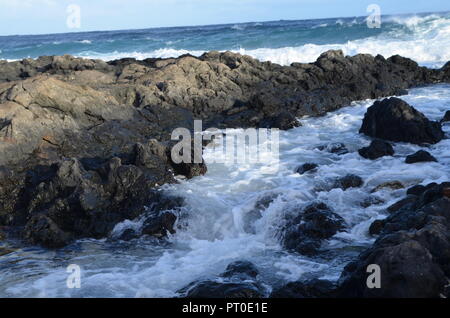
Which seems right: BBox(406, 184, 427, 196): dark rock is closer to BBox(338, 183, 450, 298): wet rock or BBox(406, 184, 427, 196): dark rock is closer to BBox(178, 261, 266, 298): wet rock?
BBox(338, 183, 450, 298): wet rock

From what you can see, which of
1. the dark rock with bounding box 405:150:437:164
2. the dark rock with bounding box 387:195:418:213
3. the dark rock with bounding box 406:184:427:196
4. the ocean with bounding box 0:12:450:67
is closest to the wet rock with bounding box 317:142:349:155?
the dark rock with bounding box 405:150:437:164

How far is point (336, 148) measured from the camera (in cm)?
1213

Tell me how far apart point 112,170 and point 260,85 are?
9029mm

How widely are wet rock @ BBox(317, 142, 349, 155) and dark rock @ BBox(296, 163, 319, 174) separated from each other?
149 centimetres

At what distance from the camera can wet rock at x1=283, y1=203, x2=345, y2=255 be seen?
7.12 meters

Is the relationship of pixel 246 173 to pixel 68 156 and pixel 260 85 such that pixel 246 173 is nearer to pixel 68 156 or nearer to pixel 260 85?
pixel 68 156

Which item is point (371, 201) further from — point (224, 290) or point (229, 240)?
point (224, 290)

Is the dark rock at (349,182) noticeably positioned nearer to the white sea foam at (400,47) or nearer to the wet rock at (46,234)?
the wet rock at (46,234)

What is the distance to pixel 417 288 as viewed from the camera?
4.73m

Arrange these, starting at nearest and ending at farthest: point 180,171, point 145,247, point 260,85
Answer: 1. point 145,247
2. point 180,171
3. point 260,85

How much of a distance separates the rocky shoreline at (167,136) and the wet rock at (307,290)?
20 millimetres

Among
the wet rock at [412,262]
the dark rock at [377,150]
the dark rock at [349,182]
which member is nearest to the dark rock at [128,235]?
the wet rock at [412,262]

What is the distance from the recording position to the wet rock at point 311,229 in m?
7.12
